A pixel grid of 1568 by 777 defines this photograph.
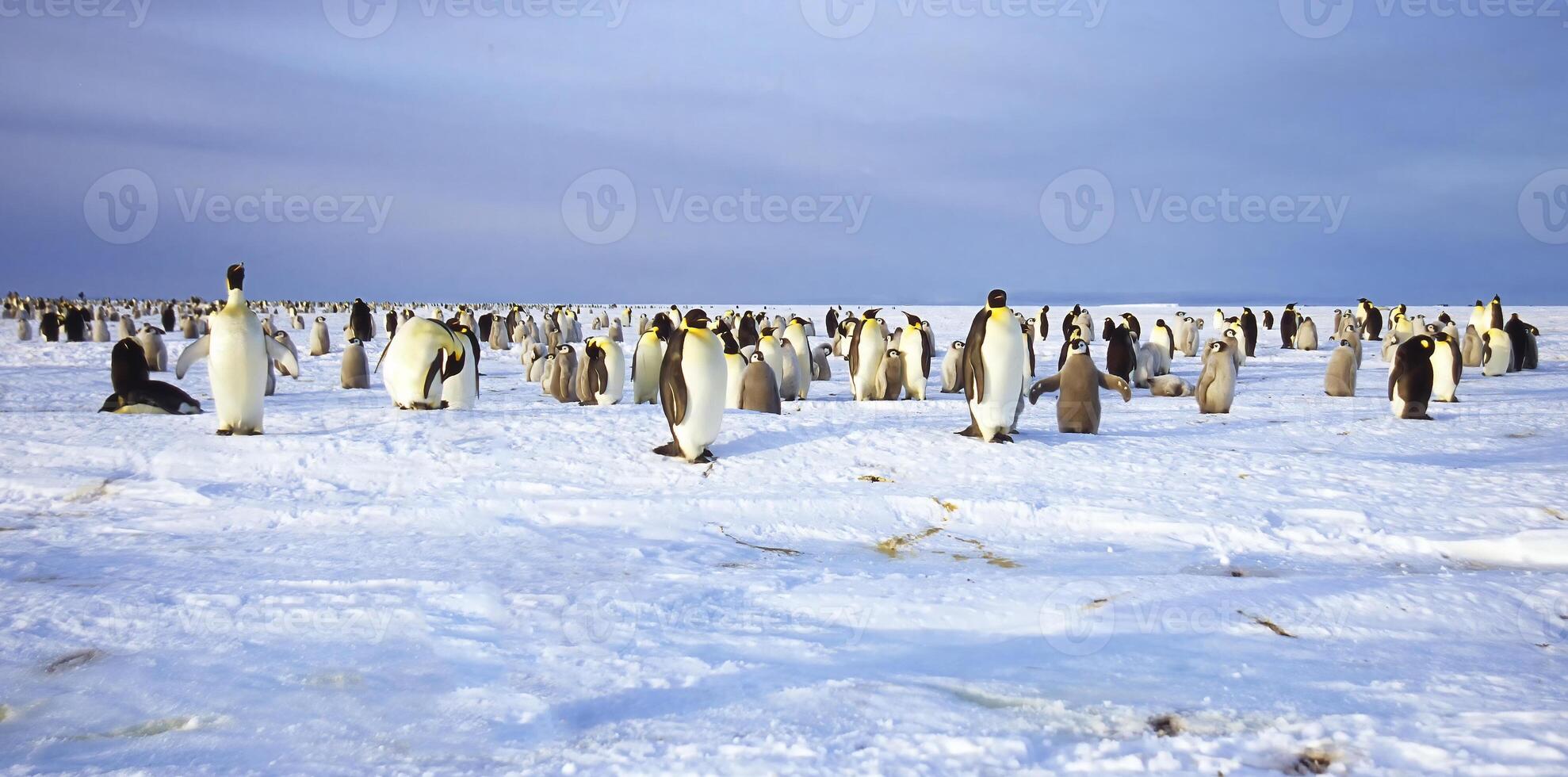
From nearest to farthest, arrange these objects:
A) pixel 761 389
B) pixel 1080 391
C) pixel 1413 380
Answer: pixel 1080 391, pixel 1413 380, pixel 761 389

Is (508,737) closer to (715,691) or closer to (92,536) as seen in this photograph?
(715,691)

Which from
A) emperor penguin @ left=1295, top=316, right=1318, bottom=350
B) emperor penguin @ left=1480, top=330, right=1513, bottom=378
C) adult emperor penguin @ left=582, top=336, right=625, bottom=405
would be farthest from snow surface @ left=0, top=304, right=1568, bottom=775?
emperor penguin @ left=1295, top=316, right=1318, bottom=350

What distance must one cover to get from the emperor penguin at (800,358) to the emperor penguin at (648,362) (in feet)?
6.82

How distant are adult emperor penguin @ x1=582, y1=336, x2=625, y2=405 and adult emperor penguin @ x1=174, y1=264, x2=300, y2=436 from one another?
14.2 feet

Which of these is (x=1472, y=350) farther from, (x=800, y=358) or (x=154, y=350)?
(x=154, y=350)

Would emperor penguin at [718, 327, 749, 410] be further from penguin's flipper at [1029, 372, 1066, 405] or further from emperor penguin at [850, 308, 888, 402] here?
penguin's flipper at [1029, 372, 1066, 405]

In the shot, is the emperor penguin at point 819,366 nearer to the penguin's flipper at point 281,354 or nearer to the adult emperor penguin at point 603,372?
the adult emperor penguin at point 603,372

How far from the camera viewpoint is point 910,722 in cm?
296

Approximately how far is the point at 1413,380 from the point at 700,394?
751 cm

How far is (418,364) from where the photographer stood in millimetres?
9320

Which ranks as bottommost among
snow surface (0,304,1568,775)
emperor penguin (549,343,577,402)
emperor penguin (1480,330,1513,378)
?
snow surface (0,304,1568,775)

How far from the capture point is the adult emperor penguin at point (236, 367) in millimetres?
7605

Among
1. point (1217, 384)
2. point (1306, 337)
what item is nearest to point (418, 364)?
point (1217, 384)

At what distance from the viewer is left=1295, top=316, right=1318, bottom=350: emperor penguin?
80.8 ft
